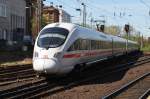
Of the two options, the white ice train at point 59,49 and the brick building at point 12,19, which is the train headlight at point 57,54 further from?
the brick building at point 12,19

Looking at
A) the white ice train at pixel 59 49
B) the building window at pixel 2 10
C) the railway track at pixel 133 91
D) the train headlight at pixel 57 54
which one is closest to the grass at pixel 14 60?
the white ice train at pixel 59 49

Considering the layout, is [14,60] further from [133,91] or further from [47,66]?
[133,91]

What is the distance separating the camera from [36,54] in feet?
68.2

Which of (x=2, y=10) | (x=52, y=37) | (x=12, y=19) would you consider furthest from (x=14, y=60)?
(x=12, y=19)

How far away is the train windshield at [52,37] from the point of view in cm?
2088

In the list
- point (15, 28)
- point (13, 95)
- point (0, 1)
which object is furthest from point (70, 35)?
point (15, 28)

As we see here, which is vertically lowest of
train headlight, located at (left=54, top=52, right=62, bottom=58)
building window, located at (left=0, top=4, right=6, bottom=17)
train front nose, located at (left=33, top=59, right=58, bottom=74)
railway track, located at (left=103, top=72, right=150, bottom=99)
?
railway track, located at (left=103, top=72, right=150, bottom=99)

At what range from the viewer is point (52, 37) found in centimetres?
2123

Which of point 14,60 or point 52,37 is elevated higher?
point 52,37

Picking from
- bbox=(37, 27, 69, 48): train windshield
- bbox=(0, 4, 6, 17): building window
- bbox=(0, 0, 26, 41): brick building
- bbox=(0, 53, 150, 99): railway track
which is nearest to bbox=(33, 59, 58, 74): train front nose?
bbox=(0, 53, 150, 99): railway track

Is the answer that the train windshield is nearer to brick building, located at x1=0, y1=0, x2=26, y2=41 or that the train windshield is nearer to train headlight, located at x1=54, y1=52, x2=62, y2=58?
train headlight, located at x1=54, y1=52, x2=62, y2=58

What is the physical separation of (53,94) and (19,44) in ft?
160

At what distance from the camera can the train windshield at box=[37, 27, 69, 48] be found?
20.9 meters

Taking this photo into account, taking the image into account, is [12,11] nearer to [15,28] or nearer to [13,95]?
[15,28]
